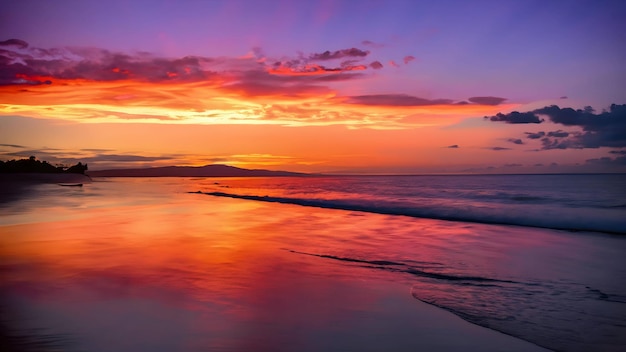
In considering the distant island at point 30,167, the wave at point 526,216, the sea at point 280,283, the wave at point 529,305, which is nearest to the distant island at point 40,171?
the distant island at point 30,167

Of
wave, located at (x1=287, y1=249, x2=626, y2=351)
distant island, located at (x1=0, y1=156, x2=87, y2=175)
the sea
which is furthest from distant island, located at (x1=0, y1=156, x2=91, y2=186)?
wave, located at (x1=287, y1=249, x2=626, y2=351)

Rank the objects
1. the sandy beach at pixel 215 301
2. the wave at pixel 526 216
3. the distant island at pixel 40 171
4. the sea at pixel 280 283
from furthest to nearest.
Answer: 1. the distant island at pixel 40 171
2. the wave at pixel 526 216
3. the sea at pixel 280 283
4. the sandy beach at pixel 215 301

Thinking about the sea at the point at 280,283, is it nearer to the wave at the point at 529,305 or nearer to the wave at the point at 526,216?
the wave at the point at 529,305

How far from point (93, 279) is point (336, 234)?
7.54 metres

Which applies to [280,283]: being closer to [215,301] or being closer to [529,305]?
[215,301]

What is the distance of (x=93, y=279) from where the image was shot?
6758mm

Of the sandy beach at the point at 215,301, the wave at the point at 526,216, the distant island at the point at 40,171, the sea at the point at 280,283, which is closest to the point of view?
the sandy beach at the point at 215,301

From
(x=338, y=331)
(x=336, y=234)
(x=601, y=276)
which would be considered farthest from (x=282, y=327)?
(x=336, y=234)

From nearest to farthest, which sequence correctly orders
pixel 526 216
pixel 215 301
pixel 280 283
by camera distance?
pixel 215 301 → pixel 280 283 → pixel 526 216

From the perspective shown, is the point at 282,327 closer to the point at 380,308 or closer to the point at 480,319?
the point at 380,308

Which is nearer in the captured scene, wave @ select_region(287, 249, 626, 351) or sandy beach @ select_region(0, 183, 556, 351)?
sandy beach @ select_region(0, 183, 556, 351)

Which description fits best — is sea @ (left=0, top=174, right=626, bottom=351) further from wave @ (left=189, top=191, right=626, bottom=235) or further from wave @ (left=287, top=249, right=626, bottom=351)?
wave @ (left=189, top=191, right=626, bottom=235)

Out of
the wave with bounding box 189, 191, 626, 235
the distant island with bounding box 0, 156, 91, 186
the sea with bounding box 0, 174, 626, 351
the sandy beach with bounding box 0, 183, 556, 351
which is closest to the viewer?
the sandy beach with bounding box 0, 183, 556, 351

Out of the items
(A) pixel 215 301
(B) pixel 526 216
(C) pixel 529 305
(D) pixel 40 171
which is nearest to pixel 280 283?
(A) pixel 215 301
